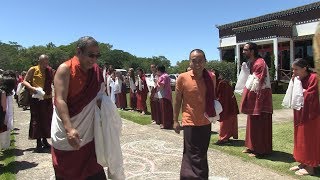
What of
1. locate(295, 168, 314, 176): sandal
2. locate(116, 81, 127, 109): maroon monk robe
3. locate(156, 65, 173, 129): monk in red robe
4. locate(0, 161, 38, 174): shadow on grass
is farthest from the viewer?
locate(116, 81, 127, 109): maroon monk robe

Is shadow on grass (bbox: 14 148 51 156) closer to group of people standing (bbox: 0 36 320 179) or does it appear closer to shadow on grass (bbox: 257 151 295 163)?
group of people standing (bbox: 0 36 320 179)

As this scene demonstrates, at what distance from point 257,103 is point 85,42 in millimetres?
4209

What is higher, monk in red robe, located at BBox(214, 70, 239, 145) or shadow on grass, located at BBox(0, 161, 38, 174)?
monk in red robe, located at BBox(214, 70, 239, 145)

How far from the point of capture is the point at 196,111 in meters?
5.59

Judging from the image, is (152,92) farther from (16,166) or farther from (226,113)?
(16,166)

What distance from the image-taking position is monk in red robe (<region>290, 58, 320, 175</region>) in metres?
6.43

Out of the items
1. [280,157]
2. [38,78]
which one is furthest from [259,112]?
[38,78]

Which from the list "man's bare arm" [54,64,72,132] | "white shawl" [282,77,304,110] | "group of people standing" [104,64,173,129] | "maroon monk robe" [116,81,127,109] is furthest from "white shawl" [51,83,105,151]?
"maroon monk robe" [116,81,127,109]

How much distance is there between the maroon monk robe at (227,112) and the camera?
9.10 metres

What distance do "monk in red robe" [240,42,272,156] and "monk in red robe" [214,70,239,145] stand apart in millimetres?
1317

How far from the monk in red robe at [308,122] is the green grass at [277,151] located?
24 centimetres

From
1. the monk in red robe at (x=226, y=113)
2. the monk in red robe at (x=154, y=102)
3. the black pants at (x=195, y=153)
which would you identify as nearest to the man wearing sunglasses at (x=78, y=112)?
the black pants at (x=195, y=153)

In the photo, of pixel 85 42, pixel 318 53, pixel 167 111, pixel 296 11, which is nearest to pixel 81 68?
pixel 85 42

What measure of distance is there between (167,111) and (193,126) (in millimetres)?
6256
